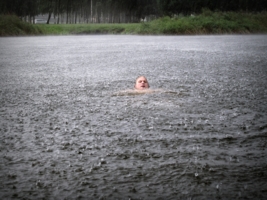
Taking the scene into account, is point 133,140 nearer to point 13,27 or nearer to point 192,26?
point 13,27

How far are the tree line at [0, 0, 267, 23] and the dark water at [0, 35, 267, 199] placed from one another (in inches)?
2272

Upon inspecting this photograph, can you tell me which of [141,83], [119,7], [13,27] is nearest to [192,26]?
[13,27]

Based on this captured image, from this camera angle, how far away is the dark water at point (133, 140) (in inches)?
126

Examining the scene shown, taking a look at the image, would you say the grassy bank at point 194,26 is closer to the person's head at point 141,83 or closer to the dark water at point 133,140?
the person's head at point 141,83

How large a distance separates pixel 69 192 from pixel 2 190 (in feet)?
1.77

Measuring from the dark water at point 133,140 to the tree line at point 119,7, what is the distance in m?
57.7

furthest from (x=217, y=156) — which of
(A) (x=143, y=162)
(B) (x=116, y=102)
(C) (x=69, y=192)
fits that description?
(B) (x=116, y=102)

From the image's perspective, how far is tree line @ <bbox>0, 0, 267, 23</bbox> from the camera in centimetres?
6719

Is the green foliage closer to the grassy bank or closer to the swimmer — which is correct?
the grassy bank

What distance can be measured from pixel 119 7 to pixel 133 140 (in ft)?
262

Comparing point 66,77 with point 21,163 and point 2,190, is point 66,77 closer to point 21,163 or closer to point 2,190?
point 21,163

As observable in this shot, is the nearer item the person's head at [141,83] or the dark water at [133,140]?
the dark water at [133,140]

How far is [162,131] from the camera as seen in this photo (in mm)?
5000

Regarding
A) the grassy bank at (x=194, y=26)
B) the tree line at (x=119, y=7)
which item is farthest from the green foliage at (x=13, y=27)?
the tree line at (x=119, y=7)
